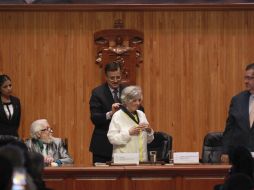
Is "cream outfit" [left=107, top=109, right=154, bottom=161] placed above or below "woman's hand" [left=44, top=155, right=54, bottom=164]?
above

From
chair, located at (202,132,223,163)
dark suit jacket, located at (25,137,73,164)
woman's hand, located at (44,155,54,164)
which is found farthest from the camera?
chair, located at (202,132,223,163)

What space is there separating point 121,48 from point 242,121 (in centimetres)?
320

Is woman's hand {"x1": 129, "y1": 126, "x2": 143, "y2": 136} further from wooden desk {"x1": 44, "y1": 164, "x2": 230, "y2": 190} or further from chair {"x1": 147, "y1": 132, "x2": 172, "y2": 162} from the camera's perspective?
chair {"x1": 147, "y1": 132, "x2": 172, "y2": 162}

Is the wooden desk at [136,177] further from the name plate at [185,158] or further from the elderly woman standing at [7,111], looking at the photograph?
the elderly woman standing at [7,111]

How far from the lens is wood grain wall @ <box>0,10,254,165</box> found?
11.0m

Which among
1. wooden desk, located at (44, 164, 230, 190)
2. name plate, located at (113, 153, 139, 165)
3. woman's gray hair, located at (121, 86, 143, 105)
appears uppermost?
woman's gray hair, located at (121, 86, 143, 105)

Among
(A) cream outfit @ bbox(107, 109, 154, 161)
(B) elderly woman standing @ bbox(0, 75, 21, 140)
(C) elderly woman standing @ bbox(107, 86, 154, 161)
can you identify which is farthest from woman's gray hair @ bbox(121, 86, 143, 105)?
(B) elderly woman standing @ bbox(0, 75, 21, 140)

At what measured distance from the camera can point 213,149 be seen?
8844mm

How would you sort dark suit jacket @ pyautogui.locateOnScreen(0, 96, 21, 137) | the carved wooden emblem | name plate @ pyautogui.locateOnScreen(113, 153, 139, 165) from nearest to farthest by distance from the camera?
name plate @ pyautogui.locateOnScreen(113, 153, 139, 165), dark suit jacket @ pyautogui.locateOnScreen(0, 96, 21, 137), the carved wooden emblem

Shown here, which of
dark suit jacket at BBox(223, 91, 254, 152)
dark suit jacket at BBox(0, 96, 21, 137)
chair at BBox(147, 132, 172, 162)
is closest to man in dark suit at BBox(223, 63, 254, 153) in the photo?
dark suit jacket at BBox(223, 91, 254, 152)

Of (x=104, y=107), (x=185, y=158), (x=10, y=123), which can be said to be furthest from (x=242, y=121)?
(x=10, y=123)

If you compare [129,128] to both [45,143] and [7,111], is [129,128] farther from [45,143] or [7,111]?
[7,111]

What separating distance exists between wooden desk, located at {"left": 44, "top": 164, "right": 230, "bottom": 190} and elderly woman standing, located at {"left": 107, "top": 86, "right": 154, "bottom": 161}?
16.6 inches

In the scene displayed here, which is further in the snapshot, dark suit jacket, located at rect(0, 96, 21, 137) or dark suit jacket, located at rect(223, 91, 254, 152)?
dark suit jacket, located at rect(0, 96, 21, 137)
